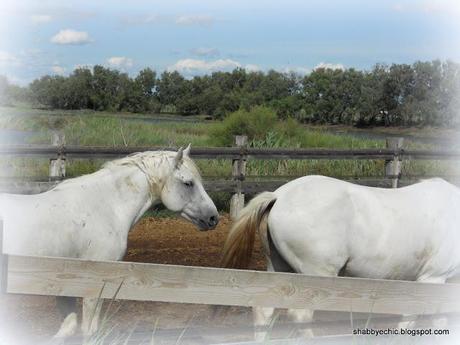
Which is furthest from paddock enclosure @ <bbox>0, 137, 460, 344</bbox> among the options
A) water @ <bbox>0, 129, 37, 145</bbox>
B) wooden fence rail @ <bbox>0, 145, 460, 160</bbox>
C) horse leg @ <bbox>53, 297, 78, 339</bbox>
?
water @ <bbox>0, 129, 37, 145</bbox>

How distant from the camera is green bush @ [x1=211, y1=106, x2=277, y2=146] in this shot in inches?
671

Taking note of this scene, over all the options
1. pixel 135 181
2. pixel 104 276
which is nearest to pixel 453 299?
pixel 104 276

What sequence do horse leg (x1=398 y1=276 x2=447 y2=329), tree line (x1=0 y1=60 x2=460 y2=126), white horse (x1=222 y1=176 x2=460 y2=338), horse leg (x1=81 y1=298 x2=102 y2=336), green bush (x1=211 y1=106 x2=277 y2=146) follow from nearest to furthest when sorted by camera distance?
1. horse leg (x1=398 y1=276 x2=447 y2=329)
2. horse leg (x1=81 y1=298 x2=102 y2=336)
3. white horse (x1=222 y1=176 x2=460 y2=338)
4. green bush (x1=211 y1=106 x2=277 y2=146)
5. tree line (x1=0 y1=60 x2=460 y2=126)

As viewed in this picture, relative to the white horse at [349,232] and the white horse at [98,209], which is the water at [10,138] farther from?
the white horse at [349,232]

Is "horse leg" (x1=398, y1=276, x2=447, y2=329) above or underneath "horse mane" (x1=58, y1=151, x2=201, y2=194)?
underneath

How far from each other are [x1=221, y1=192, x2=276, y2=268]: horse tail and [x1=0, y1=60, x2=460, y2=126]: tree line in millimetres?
22624

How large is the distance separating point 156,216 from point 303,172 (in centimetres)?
385

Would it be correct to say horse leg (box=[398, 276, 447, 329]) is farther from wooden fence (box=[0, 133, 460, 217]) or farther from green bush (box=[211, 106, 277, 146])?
green bush (box=[211, 106, 277, 146])

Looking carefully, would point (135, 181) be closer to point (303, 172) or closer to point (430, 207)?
point (430, 207)

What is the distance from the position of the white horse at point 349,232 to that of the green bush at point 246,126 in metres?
12.0

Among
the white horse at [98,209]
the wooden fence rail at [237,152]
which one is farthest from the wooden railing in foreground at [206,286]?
the wooden fence rail at [237,152]

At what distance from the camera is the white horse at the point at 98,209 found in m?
3.79

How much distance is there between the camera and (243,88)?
1895 inches

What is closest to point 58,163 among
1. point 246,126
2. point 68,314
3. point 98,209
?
point 98,209
